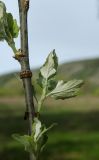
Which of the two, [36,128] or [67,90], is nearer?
[36,128]

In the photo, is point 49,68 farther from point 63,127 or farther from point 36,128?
point 63,127

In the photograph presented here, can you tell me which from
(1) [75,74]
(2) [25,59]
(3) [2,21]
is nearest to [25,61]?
(2) [25,59]

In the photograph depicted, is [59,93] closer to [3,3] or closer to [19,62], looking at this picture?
[19,62]

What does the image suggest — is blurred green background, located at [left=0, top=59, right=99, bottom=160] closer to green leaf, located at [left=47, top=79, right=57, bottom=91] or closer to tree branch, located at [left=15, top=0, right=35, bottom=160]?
green leaf, located at [left=47, top=79, right=57, bottom=91]

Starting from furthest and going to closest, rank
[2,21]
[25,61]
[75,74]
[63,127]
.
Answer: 1. [75,74]
2. [63,127]
3. [2,21]
4. [25,61]

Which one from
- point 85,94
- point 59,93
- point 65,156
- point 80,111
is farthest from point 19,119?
point 59,93

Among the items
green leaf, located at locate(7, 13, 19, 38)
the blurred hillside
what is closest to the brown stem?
green leaf, located at locate(7, 13, 19, 38)

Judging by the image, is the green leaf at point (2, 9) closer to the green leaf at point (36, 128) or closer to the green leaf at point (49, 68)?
the green leaf at point (49, 68)
